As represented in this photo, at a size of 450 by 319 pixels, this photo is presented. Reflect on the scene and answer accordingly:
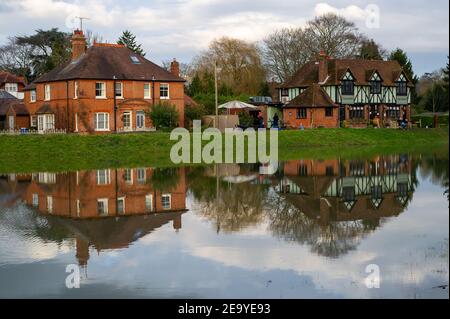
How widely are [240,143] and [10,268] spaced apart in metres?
36.5

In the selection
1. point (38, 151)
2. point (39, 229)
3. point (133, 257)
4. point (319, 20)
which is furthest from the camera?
point (319, 20)

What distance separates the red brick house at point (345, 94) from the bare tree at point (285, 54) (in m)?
10.9

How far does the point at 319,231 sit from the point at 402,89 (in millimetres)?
55115

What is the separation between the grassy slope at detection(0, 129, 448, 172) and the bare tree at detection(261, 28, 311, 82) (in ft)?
81.8

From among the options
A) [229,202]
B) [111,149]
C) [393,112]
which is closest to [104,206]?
[229,202]

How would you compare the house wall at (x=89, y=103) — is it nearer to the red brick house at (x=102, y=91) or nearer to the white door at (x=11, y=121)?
the red brick house at (x=102, y=91)

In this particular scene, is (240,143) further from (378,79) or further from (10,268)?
(10,268)

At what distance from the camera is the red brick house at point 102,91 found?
52.8 metres

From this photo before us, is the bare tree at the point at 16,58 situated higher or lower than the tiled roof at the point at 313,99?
higher

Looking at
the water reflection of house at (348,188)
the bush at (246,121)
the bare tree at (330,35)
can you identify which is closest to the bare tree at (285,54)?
the bare tree at (330,35)

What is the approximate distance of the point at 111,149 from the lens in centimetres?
4591

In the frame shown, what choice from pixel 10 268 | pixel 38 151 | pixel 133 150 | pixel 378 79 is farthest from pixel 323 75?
pixel 10 268

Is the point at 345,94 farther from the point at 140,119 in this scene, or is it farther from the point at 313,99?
the point at 140,119

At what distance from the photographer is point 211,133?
49906mm
